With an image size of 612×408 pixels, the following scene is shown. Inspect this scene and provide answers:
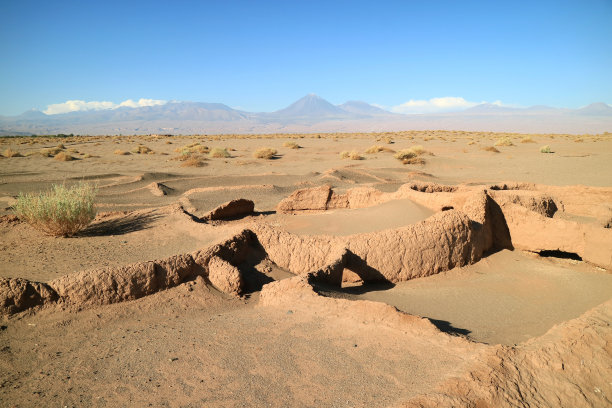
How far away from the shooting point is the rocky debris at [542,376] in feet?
7.88

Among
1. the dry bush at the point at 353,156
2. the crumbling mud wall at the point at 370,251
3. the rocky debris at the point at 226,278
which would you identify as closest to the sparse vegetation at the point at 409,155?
the dry bush at the point at 353,156

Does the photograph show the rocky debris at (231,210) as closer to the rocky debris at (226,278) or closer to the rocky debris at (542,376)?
the rocky debris at (226,278)

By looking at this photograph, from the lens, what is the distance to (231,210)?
8328mm

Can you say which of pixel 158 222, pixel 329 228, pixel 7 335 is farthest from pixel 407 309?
pixel 158 222

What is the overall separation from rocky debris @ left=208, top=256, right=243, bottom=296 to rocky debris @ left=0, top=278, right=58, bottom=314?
1.72 metres

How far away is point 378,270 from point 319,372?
2539mm

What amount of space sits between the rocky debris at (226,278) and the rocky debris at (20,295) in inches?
67.8

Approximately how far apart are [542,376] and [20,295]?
4666 mm

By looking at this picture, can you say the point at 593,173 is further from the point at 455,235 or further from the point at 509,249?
the point at 455,235

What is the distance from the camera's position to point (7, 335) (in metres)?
3.66

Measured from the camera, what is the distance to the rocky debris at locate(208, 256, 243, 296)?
4766mm

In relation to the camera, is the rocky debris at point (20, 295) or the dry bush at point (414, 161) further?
the dry bush at point (414, 161)

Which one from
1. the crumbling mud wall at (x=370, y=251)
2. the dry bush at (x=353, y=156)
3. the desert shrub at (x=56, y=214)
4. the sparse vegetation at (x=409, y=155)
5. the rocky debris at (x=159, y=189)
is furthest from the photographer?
the dry bush at (x=353, y=156)

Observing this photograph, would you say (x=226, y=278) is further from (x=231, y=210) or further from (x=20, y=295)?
(x=231, y=210)
